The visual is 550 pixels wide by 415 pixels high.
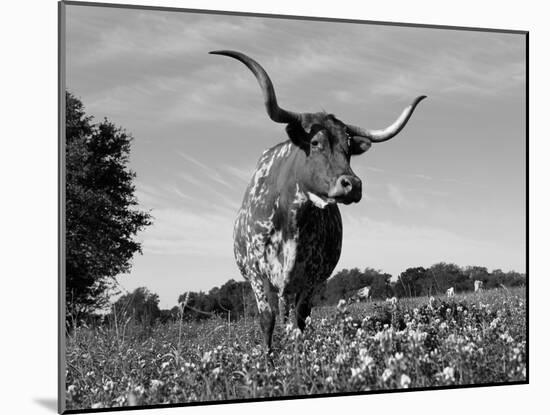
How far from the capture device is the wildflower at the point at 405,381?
9141 millimetres

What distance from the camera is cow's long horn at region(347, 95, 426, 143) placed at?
9.53 metres

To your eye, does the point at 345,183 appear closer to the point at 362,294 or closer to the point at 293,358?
the point at 362,294

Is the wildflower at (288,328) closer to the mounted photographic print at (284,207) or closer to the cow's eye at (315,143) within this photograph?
the mounted photographic print at (284,207)

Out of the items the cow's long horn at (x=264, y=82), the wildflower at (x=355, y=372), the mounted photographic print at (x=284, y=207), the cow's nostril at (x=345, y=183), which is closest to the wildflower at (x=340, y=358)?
the mounted photographic print at (x=284, y=207)

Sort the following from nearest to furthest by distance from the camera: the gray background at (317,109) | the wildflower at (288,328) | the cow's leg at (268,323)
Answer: the gray background at (317,109) < the wildflower at (288,328) < the cow's leg at (268,323)

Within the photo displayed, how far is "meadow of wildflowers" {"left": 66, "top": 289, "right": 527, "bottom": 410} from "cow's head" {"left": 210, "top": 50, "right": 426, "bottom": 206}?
131cm

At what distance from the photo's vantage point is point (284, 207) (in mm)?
9500

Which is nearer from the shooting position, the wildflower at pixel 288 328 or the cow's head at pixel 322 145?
the cow's head at pixel 322 145

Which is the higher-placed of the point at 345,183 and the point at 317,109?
the point at 317,109

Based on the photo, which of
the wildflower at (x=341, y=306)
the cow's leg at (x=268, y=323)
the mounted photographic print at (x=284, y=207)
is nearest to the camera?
the mounted photographic print at (x=284, y=207)

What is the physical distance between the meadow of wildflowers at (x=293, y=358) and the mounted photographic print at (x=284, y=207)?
0.06 feet

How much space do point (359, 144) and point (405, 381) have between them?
2.20 metres

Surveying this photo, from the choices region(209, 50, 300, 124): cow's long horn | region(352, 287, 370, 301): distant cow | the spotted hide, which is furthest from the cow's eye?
region(352, 287, 370, 301): distant cow

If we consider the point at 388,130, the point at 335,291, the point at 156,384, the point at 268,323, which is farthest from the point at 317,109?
the point at 156,384
